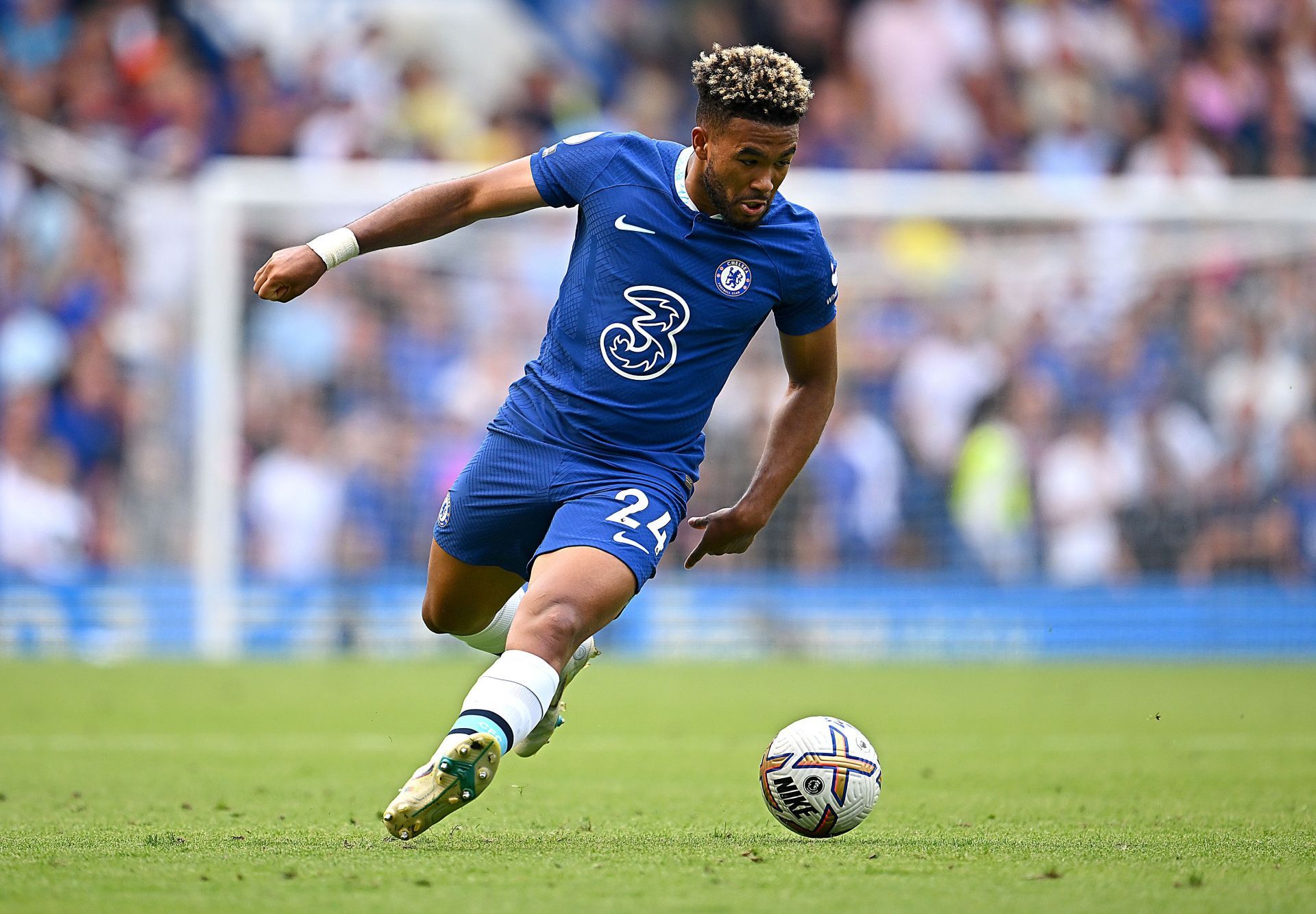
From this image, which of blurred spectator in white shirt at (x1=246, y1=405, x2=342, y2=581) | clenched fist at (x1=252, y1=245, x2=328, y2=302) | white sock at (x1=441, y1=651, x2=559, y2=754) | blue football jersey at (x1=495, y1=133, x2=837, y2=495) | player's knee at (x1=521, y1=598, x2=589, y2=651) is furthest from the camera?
blurred spectator in white shirt at (x1=246, y1=405, x2=342, y2=581)

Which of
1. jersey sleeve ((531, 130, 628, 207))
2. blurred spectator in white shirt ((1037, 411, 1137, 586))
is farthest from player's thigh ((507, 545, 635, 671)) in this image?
blurred spectator in white shirt ((1037, 411, 1137, 586))

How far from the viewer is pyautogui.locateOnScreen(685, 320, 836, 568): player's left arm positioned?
589 cm

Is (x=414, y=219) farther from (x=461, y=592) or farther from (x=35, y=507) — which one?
(x=35, y=507)

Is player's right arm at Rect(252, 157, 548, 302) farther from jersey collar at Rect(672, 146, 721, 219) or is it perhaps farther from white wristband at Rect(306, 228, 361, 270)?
jersey collar at Rect(672, 146, 721, 219)

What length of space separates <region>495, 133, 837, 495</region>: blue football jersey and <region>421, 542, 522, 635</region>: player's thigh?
20.8 inches

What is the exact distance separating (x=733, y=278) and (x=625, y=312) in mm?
355

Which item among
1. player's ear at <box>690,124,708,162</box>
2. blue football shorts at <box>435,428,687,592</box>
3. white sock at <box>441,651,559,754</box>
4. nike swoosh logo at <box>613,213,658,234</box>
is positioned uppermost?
player's ear at <box>690,124,708,162</box>

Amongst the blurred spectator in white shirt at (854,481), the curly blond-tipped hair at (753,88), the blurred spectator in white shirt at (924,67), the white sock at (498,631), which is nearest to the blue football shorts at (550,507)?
the white sock at (498,631)

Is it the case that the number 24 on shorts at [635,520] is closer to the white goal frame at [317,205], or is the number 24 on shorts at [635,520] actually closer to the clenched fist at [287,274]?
the clenched fist at [287,274]

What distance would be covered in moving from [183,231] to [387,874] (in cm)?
1399

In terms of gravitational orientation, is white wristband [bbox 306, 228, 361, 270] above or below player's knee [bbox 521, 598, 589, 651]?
above

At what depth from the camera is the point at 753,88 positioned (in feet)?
17.1

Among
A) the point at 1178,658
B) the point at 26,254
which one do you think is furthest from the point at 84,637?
the point at 1178,658

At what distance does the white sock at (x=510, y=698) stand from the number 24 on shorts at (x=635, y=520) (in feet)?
1.56
